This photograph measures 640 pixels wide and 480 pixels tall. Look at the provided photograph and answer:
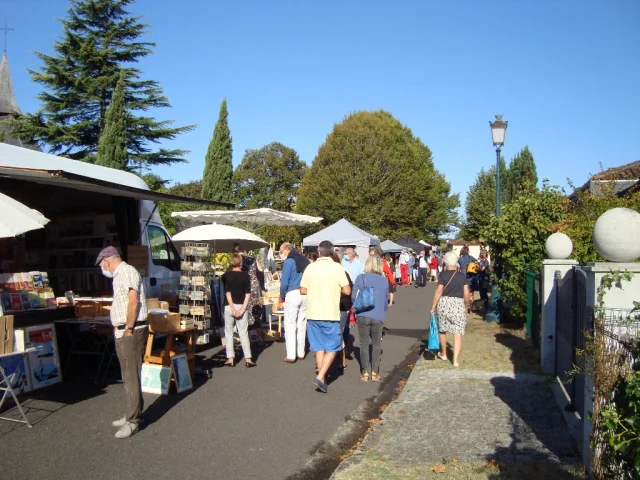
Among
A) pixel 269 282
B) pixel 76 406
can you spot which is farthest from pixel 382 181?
pixel 76 406

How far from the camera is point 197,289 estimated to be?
373 inches

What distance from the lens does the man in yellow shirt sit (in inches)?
309

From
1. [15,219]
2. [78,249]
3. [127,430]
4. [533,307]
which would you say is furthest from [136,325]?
[533,307]

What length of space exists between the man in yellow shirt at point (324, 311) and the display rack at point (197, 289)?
1989 mm

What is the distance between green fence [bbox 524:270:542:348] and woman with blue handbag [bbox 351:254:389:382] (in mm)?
3187

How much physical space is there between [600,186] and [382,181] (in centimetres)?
3324

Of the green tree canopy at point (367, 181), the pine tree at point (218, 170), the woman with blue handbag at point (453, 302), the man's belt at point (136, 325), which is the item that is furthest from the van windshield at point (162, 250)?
the green tree canopy at point (367, 181)

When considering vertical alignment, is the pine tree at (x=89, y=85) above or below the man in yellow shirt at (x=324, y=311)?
above

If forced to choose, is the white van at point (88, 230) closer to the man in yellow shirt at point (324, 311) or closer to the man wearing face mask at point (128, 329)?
the man in yellow shirt at point (324, 311)

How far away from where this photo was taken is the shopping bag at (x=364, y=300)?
830cm

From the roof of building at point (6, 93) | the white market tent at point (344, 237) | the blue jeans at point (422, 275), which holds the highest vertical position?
the roof of building at point (6, 93)

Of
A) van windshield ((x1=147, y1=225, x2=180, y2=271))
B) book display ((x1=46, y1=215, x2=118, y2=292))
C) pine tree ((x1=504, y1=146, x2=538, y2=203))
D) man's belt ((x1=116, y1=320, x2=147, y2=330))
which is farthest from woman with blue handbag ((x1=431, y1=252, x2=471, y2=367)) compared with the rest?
pine tree ((x1=504, y1=146, x2=538, y2=203))

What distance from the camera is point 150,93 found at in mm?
26516

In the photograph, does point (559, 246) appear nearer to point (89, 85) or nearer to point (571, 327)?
point (571, 327)
